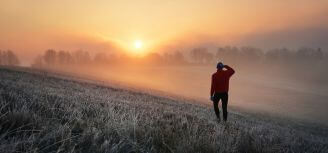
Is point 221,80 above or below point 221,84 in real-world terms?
above

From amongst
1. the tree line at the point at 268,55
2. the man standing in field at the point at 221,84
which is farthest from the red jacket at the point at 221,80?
the tree line at the point at 268,55

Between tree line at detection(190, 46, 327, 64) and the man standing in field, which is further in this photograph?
tree line at detection(190, 46, 327, 64)

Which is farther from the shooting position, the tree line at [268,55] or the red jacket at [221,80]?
the tree line at [268,55]

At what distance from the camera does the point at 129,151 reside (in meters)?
3.92

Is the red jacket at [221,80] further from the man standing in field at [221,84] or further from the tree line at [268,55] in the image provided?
the tree line at [268,55]

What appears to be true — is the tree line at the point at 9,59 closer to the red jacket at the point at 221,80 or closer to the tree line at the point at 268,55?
the tree line at the point at 268,55

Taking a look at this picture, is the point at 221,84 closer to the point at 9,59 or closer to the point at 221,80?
the point at 221,80

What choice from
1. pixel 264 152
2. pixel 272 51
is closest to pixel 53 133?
pixel 264 152

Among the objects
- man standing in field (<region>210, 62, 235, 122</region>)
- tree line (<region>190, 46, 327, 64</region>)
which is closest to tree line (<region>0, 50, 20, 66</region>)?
tree line (<region>190, 46, 327, 64</region>)

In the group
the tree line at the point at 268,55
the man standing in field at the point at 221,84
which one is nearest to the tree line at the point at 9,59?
the tree line at the point at 268,55

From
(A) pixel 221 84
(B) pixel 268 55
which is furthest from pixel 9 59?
(A) pixel 221 84

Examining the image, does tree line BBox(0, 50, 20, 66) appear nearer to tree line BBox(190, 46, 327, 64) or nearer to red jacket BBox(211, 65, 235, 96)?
tree line BBox(190, 46, 327, 64)

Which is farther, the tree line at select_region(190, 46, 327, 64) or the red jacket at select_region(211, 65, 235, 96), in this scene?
the tree line at select_region(190, 46, 327, 64)

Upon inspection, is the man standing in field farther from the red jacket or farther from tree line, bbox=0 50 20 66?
tree line, bbox=0 50 20 66
